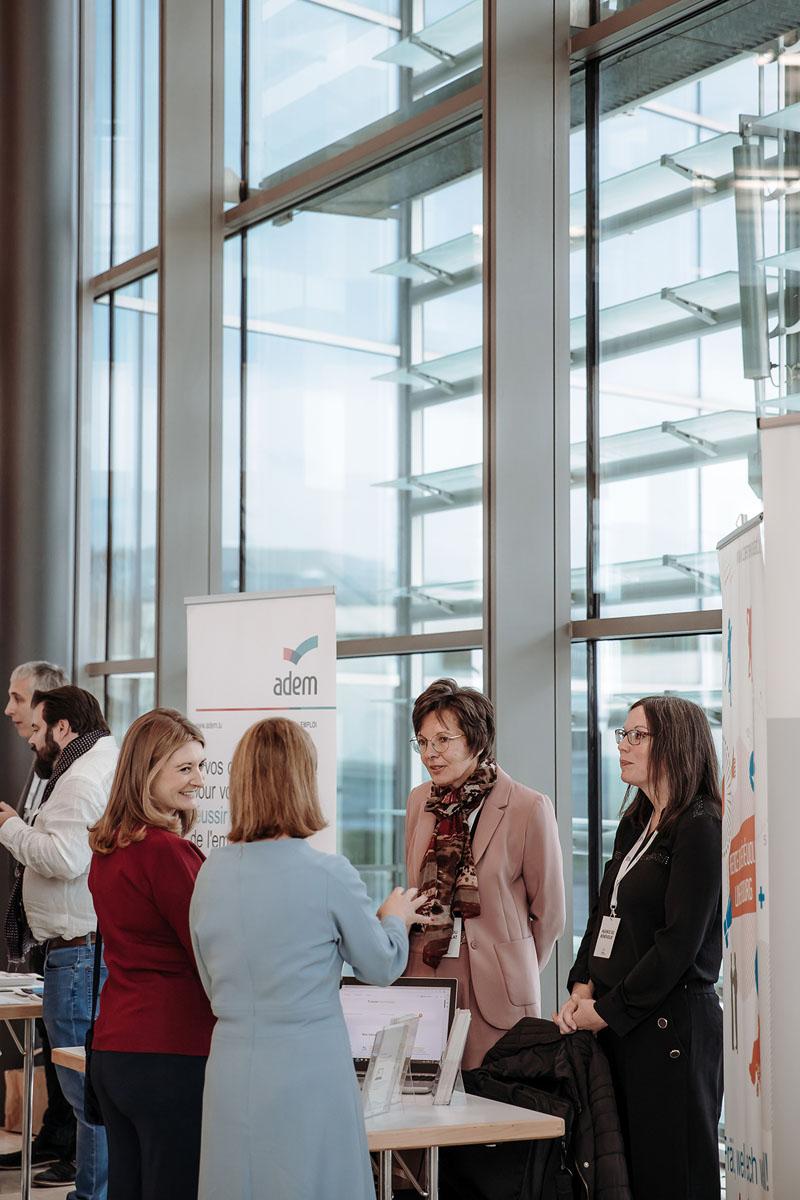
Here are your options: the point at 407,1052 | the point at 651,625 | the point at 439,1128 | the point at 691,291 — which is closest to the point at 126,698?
the point at 651,625

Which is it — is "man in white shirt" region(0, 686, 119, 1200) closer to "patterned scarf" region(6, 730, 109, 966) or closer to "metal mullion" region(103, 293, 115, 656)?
"patterned scarf" region(6, 730, 109, 966)

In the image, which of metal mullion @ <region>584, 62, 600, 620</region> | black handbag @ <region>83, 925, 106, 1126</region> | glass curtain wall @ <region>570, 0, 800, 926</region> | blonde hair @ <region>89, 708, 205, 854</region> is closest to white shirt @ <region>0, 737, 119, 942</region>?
black handbag @ <region>83, 925, 106, 1126</region>

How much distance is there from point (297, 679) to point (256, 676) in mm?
218

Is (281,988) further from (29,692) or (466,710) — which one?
(29,692)

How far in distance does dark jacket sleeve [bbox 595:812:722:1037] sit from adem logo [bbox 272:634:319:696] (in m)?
1.65

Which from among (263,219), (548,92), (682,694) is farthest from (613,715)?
(263,219)

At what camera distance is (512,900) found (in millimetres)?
3604

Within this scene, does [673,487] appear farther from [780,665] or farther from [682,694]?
[780,665]

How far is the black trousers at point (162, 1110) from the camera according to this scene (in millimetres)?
3115

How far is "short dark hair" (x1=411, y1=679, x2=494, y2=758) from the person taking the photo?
360cm

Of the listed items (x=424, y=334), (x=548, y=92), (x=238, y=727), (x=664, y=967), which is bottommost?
(x=664, y=967)

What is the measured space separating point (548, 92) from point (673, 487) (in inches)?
55.9

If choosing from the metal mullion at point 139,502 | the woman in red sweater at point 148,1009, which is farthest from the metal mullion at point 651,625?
the metal mullion at point 139,502

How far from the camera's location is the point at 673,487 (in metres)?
4.27
